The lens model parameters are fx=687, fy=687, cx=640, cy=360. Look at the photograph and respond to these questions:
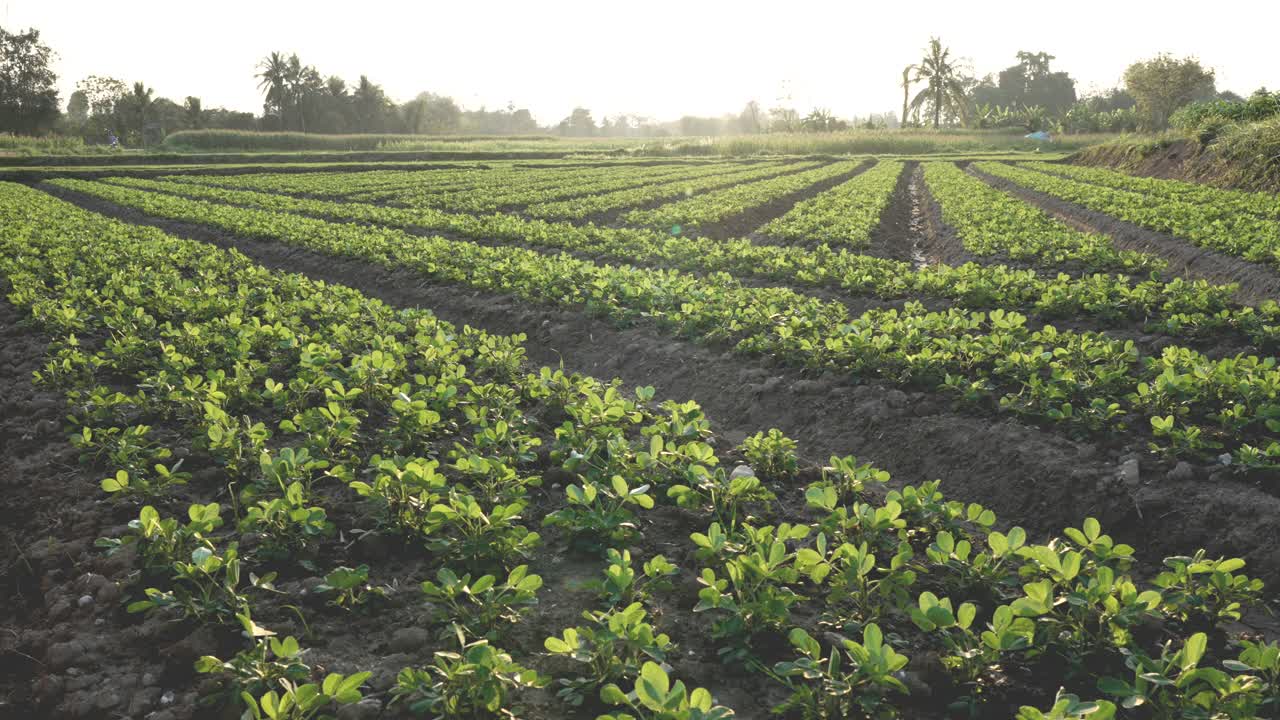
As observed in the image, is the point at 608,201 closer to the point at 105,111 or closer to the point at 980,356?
the point at 980,356

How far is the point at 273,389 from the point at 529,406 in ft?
5.47

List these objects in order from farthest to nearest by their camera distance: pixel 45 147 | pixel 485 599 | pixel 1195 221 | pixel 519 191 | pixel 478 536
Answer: pixel 45 147 → pixel 519 191 → pixel 1195 221 → pixel 478 536 → pixel 485 599

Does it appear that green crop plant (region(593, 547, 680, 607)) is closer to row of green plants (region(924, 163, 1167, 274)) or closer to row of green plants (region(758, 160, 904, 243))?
row of green plants (region(924, 163, 1167, 274))

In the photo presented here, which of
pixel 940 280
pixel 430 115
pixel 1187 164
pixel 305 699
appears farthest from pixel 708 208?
pixel 430 115

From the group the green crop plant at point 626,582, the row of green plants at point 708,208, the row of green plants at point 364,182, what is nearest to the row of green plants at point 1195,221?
the row of green plants at point 708,208

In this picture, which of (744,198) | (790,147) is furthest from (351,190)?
(790,147)

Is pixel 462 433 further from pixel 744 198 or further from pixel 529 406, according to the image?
pixel 744 198

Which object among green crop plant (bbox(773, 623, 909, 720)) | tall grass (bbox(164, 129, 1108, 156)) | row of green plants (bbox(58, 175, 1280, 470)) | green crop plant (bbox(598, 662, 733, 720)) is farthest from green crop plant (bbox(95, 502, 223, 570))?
tall grass (bbox(164, 129, 1108, 156))

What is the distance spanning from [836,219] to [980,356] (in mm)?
10204

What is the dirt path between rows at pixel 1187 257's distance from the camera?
8625mm

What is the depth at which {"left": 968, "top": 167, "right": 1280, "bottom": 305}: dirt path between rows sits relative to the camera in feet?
28.3

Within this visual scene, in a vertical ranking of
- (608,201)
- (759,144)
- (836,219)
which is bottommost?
(836,219)

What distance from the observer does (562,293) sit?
8547 mm

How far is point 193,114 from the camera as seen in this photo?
7038 cm
